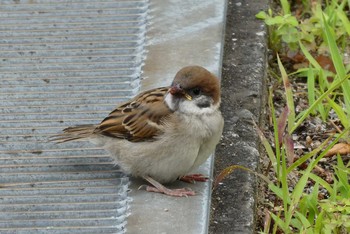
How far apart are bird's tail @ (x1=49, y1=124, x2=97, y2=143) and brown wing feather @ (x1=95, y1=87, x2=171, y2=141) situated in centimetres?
6

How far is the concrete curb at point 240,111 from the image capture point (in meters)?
5.09

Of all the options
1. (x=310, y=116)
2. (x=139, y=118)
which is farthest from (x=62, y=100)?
(x=310, y=116)

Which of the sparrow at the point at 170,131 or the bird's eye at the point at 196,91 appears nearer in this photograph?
the sparrow at the point at 170,131

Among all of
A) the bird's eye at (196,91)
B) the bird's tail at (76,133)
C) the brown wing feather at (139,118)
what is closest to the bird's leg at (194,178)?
the brown wing feather at (139,118)

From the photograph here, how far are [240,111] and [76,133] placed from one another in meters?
1.11

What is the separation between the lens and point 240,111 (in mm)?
5961

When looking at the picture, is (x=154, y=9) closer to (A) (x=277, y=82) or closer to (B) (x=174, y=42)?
(B) (x=174, y=42)

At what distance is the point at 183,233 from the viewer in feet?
15.5

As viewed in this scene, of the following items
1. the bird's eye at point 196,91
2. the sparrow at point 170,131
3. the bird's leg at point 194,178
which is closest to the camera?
the sparrow at point 170,131

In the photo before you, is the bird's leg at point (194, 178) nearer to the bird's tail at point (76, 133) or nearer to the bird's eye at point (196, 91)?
the bird's eye at point (196, 91)

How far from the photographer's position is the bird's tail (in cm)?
536

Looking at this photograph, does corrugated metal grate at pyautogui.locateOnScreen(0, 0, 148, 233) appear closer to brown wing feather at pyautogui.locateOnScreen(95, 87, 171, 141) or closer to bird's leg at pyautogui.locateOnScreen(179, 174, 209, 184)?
brown wing feather at pyautogui.locateOnScreen(95, 87, 171, 141)

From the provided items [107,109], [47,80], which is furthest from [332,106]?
[47,80]

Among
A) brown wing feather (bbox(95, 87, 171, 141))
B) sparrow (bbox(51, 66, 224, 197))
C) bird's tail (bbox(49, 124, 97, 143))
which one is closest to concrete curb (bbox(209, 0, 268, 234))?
sparrow (bbox(51, 66, 224, 197))
